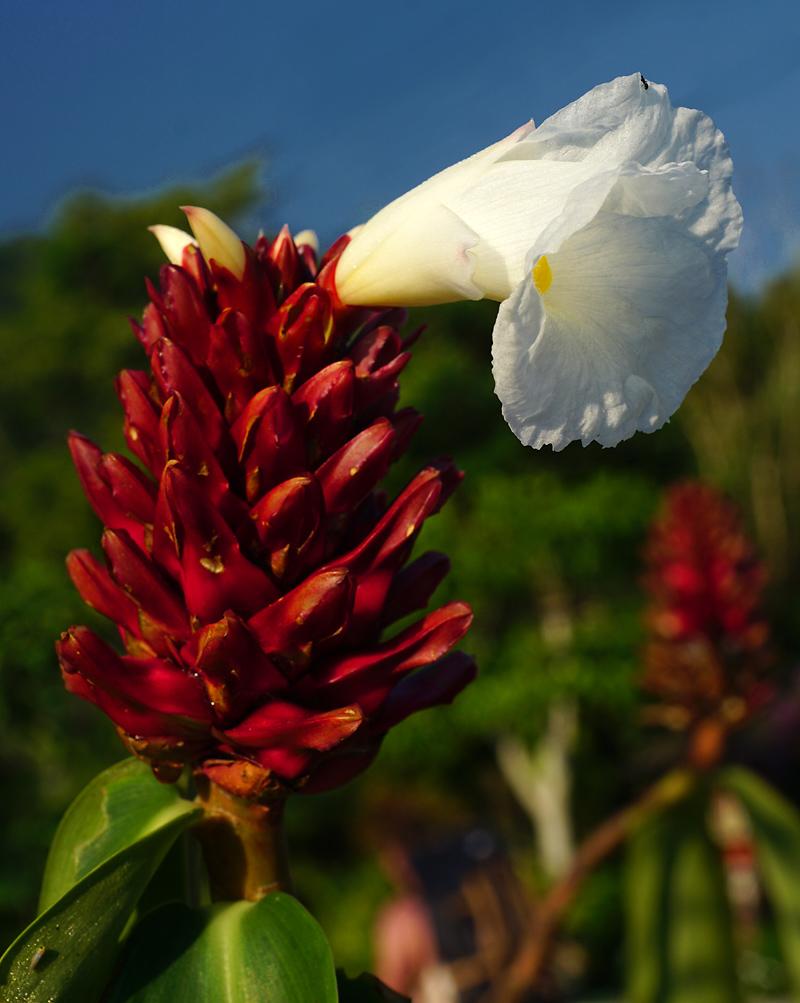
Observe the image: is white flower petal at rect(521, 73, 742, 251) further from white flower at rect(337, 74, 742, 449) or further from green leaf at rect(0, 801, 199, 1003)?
green leaf at rect(0, 801, 199, 1003)

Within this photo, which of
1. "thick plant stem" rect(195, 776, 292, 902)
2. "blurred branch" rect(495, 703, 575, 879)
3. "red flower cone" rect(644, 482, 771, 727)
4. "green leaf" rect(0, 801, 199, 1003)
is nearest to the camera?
"green leaf" rect(0, 801, 199, 1003)

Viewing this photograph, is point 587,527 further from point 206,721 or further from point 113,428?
point 206,721

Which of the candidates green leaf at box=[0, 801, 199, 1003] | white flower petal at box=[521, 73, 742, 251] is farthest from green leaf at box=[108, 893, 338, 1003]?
white flower petal at box=[521, 73, 742, 251]

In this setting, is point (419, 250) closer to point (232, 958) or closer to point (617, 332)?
point (617, 332)

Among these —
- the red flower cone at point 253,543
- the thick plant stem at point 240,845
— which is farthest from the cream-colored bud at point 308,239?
the thick plant stem at point 240,845

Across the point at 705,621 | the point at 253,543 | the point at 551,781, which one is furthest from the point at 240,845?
the point at 551,781

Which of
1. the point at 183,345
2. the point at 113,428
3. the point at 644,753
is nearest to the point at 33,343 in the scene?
the point at 113,428
